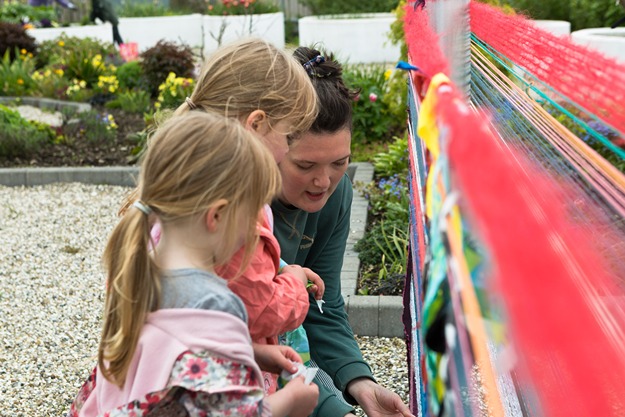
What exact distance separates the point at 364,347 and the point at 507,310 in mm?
3591

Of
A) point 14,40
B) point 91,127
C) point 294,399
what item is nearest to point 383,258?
point 294,399

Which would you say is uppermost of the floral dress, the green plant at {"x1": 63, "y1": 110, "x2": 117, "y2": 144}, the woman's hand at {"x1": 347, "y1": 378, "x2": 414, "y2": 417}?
the floral dress

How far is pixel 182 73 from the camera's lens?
10.6m

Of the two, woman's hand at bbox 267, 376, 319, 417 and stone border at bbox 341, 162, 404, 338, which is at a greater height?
woman's hand at bbox 267, 376, 319, 417

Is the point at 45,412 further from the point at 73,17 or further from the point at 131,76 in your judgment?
the point at 73,17

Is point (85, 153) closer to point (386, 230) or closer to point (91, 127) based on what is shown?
point (91, 127)

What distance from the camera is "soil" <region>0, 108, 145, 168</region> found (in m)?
8.01

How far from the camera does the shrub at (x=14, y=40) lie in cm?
1288

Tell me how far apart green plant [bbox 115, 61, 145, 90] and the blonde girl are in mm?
9588

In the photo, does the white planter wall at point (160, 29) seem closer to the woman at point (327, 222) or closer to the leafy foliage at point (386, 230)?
the leafy foliage at point (386, 230)

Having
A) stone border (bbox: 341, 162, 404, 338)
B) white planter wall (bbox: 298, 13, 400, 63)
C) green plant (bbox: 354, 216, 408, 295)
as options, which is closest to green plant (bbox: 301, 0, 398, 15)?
white planter wall (bbox: 298, 13, 400, 63)

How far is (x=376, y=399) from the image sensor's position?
227 cm

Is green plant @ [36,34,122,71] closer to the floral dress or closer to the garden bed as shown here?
the garden bed

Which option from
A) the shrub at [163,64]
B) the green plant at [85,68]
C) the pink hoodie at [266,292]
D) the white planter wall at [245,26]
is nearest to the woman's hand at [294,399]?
the pink hoodie at [266,292]
